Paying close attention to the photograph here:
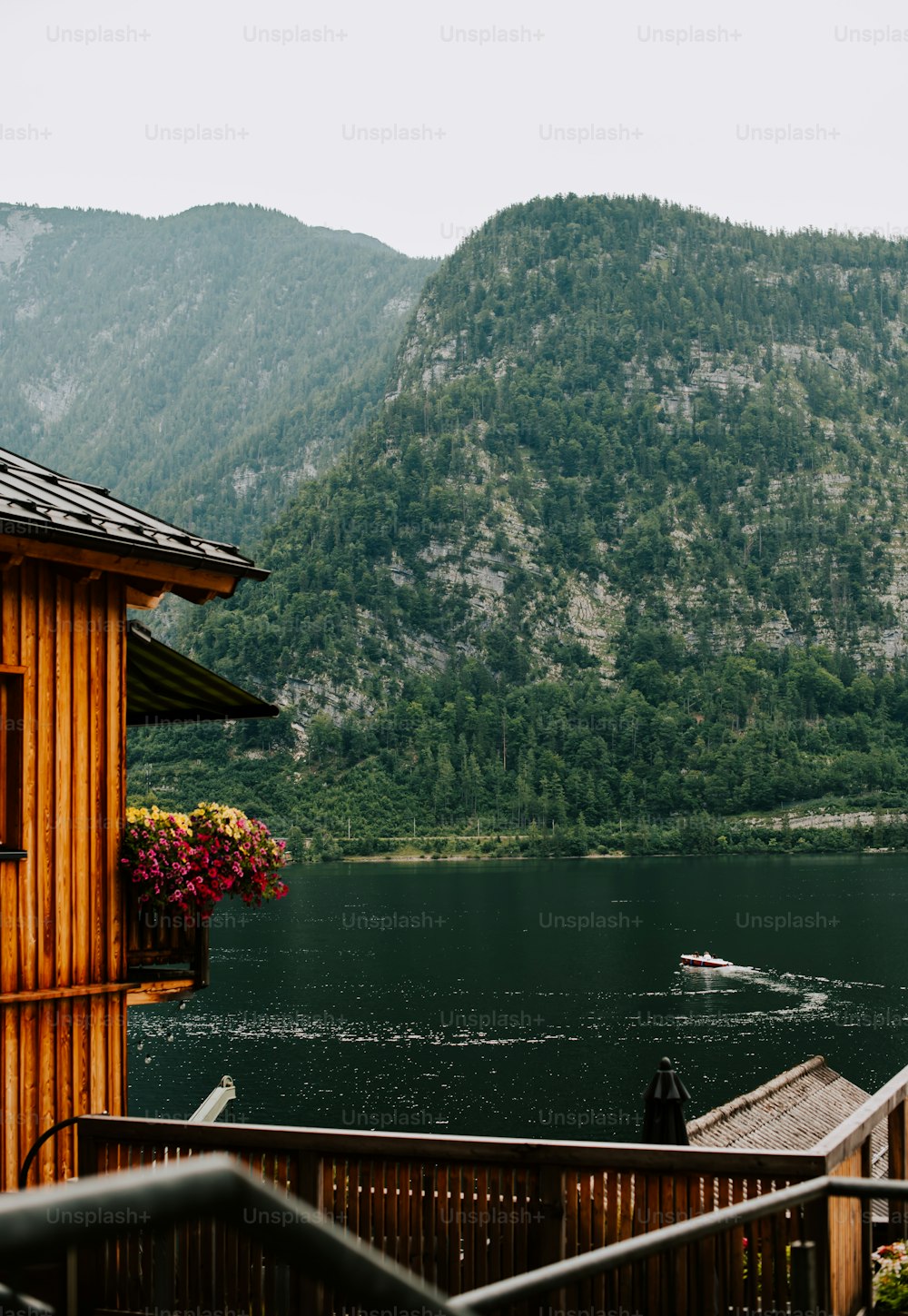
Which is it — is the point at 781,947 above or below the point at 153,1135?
below

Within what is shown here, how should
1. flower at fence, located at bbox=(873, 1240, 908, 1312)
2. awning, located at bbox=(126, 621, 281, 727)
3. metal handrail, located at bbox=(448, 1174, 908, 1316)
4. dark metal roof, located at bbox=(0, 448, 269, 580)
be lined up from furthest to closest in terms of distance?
awning, located at bbox=(126, 621, 281, 727), dark metal roof, located at bbox=(0, 448, 269, 580), flower at fence, located at bbox=(873, 1240, 908, 1312), metal handrail, located at bbox=(448, 1174, 908, 1316)

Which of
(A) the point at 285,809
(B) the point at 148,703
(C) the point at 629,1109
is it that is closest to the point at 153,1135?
(B) the point at 148,703

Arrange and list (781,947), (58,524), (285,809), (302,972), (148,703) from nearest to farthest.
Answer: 1. (58,524)
2. (148,703)
3. (302,972)
4. (781,947)
5. (285,809)

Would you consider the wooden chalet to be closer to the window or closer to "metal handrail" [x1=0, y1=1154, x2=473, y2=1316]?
the window

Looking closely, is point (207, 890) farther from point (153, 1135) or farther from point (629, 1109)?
point (629, 1109)

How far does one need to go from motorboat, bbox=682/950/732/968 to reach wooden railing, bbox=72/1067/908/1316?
211 ft

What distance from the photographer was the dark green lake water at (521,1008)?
4256 centimetres

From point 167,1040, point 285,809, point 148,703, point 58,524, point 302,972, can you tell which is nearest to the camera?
point 58,524

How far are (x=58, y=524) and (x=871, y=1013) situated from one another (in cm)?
5313

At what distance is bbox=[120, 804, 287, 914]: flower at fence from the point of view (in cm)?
813

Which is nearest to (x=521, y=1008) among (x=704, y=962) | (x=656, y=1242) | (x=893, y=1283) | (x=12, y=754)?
(x=704, y=962)

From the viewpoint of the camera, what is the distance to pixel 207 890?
27.4 feet

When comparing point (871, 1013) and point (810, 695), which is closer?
point (871, 1013)

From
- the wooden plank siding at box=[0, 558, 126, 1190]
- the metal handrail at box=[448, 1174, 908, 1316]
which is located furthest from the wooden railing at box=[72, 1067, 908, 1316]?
the wooden plank siding at box=[0, 558, 126, 1190]
